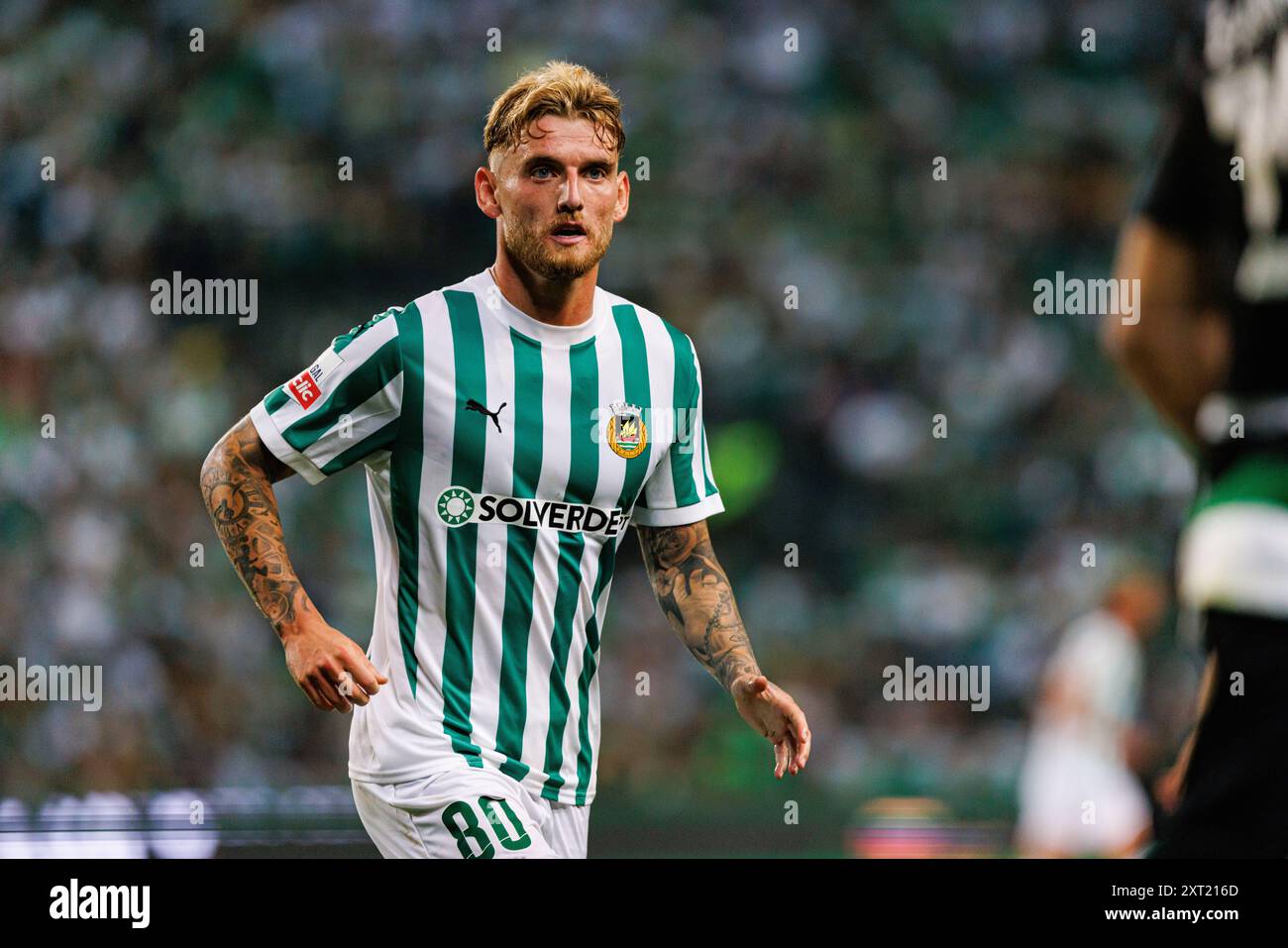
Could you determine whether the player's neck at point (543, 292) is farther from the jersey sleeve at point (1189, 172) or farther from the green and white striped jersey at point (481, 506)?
the jersey sleeve at point (1189, 172)

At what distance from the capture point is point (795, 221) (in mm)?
5879

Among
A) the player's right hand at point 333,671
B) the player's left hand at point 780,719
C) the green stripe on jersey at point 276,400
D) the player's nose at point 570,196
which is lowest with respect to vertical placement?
the player's left hand at point 780,719

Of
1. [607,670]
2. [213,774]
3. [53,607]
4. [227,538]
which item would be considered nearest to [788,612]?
[607,670]

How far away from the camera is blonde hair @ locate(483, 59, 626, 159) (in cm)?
285

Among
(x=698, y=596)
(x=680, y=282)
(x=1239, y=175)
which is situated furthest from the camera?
(x=680, y=282)

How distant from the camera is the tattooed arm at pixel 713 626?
2.71 meters

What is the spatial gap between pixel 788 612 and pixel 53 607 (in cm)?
286

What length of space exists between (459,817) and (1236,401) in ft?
4.94

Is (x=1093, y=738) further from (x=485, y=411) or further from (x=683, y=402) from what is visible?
(x=485, y=411)

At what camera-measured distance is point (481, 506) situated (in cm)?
276

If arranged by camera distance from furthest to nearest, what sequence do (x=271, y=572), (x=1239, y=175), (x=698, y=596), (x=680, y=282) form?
1. (x=680, y=282)
2. (x=698, y=596)
3. (x=271, y=572)
4. (x=1239, y=175)
